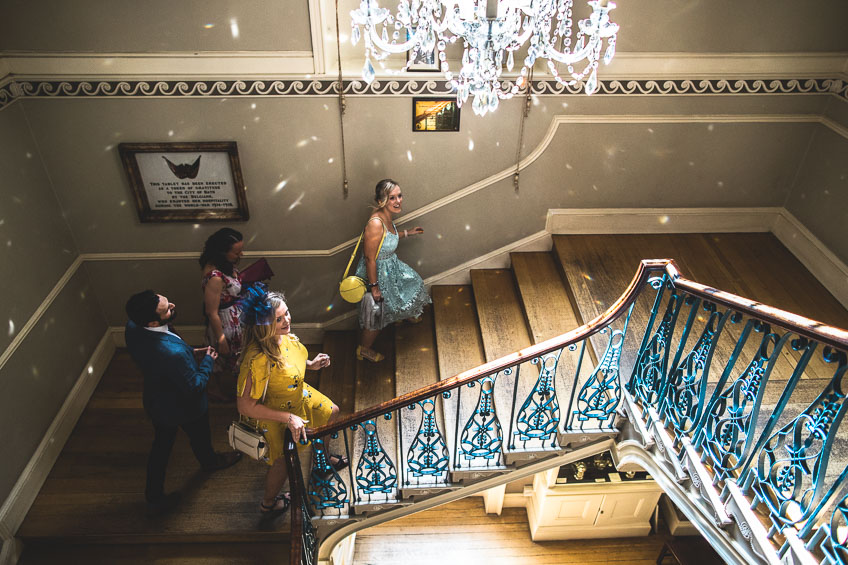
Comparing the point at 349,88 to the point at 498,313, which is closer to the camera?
the point at 349,88

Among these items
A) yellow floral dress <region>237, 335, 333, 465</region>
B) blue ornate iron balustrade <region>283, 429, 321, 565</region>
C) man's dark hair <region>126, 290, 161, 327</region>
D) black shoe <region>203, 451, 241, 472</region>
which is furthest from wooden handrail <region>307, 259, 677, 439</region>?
black shoe <region>203, 451, 241, 472</region>

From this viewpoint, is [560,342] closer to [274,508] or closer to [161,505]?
[274,508]

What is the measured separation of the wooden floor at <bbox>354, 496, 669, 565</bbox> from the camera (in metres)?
5.51

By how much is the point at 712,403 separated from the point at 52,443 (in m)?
4.29

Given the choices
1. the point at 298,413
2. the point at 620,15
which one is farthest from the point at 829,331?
the point at 620,15

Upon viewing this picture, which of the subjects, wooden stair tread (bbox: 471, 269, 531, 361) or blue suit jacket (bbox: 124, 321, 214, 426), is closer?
blue suit jacket (bbox: 124, 321, 214, 426)

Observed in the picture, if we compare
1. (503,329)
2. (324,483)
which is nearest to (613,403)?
(503,329)

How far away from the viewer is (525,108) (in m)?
4.24

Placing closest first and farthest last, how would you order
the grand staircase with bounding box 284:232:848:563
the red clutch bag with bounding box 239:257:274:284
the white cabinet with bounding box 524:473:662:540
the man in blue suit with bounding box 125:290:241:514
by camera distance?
the grand staircase with bounding box 284:232:848:563 → the man in blue suit with bounding box 125:290:241:514 → the red clutch bag with bounding box 239:257:274:284 → the white cabinet with bounding box 524:473:662:540

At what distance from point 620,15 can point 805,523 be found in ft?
10.8

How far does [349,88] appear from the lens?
13.3ft

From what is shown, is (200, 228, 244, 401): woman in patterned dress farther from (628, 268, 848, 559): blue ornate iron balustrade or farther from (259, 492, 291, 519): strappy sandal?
(628, 268, 848, 559): blue ornate iron balustrade

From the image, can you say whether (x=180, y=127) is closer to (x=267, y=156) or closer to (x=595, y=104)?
(x=267, y=156)

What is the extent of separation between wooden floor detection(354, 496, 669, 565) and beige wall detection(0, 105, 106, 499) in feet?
9.98
